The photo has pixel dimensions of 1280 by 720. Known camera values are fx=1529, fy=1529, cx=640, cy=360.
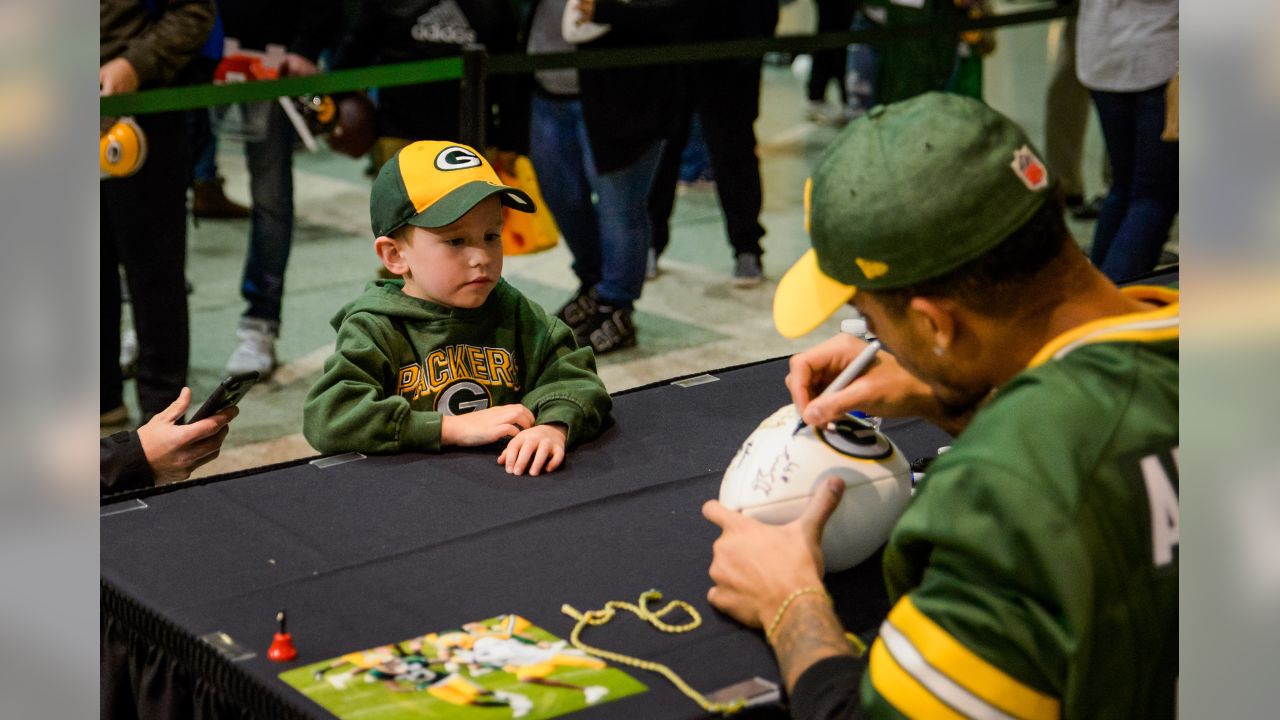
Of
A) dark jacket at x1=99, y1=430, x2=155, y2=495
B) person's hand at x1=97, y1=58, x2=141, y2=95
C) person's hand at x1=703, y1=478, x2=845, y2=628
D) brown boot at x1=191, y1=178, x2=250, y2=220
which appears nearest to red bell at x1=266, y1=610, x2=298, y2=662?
person's hand at x1=703, y1=478, x2=845, y2=628

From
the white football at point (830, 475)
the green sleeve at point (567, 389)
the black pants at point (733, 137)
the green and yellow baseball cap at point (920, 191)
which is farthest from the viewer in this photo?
the black pants at point (733, 137)

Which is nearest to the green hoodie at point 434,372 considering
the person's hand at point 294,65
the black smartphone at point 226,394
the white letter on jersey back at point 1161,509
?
the black smartphone at point 226,394

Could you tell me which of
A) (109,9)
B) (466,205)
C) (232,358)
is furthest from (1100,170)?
(466,205)

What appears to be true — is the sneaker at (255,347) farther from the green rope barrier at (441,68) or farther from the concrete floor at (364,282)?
the green rope barrier at (441,68)

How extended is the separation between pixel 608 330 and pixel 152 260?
1.52 meters

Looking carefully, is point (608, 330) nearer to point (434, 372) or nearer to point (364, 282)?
point (364, 282)

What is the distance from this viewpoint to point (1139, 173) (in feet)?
15.8

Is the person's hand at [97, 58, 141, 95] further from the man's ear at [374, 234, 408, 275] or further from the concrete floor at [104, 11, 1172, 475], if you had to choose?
the man's ear at [374, 234, 408, 275]

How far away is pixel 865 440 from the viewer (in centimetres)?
199

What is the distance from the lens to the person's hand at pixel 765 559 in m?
1.74

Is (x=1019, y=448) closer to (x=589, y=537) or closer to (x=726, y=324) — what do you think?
(x=589, y=537)

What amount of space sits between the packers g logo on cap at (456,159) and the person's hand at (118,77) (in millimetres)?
1820

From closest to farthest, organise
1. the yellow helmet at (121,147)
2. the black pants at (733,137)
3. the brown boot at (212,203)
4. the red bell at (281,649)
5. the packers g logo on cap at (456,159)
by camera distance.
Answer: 1. the red bell at (281,649)
2. the packers g logo on cap at (456,159)
3. the yellow helmet at (121,147)
4. the black pants at (733,137)
5. the brown boot at (212,203)

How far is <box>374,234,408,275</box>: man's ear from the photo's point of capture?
256 cm
